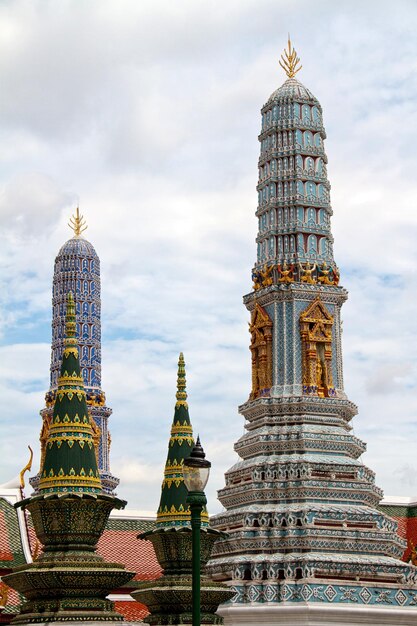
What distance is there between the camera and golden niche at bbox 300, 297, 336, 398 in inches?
1783

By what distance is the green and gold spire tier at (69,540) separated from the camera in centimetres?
2698

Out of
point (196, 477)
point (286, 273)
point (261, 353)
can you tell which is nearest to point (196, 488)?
point (196, 477)

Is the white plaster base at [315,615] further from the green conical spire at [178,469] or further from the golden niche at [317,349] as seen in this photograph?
the green conical spire at [178,469]

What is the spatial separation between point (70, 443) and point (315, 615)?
14.2 meters

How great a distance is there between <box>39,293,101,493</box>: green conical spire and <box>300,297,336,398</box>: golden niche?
55.2 feet

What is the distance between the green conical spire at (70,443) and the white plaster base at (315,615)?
13.4 m

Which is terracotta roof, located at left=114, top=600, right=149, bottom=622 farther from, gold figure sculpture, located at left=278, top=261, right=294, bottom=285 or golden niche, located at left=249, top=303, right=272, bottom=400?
gold figure sculpture, located at left=278, top=261, right=294, bottom=285

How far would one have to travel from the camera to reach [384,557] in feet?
137

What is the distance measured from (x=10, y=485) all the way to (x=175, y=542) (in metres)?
14.5

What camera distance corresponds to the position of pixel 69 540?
2761 cm

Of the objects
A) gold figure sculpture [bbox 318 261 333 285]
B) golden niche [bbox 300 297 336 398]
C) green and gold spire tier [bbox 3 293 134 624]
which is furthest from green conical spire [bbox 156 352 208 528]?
gold figure sculpture [bbox 318 261 333 285]

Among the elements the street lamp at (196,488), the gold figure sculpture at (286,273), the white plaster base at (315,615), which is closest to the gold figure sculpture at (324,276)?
the gold figure sculpture at (286,273)

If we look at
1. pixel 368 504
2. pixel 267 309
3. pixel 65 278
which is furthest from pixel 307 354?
pixel 65 278

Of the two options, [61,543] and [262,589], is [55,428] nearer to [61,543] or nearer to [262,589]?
[61,543]
